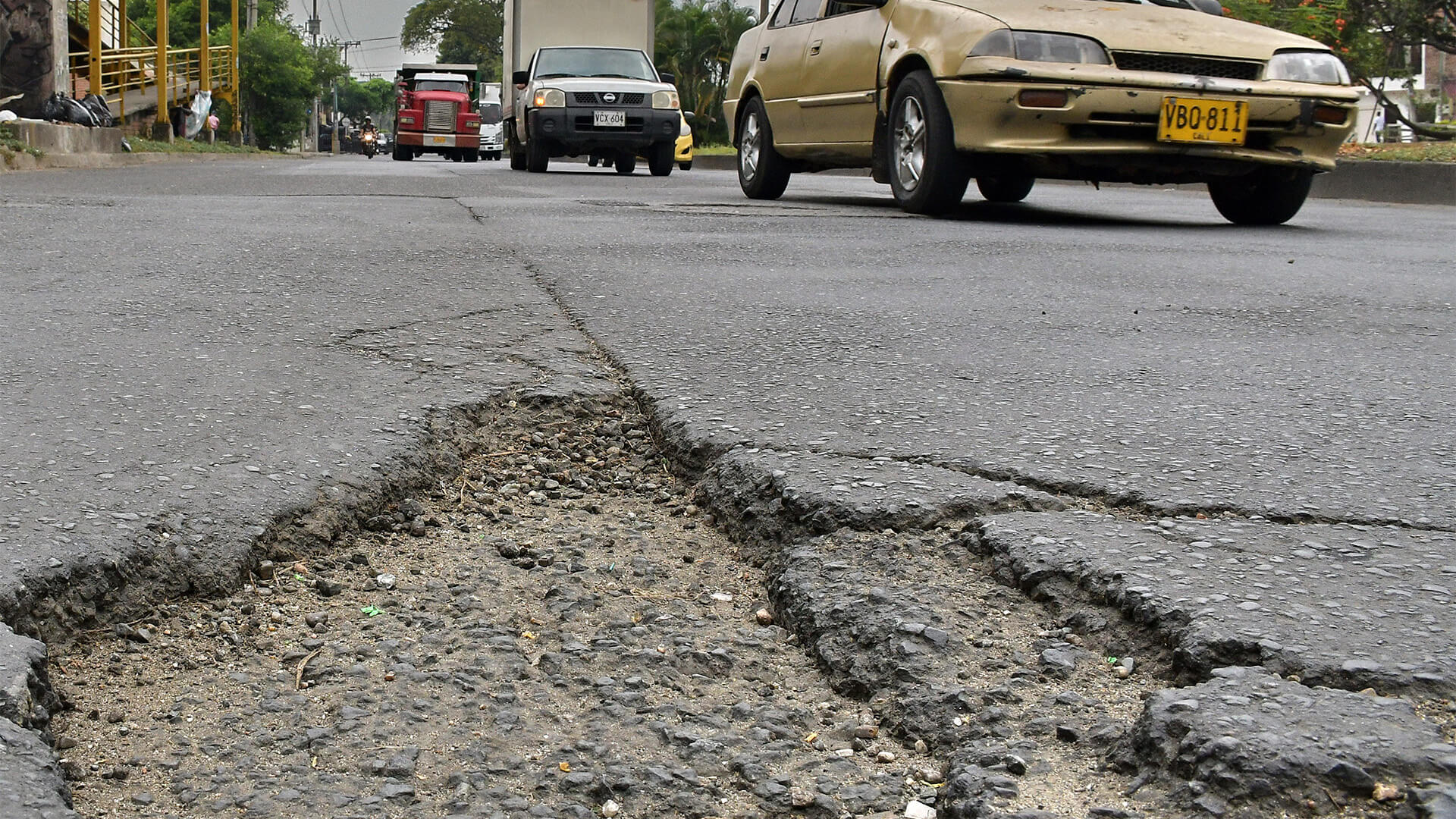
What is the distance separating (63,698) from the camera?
4.52 feet

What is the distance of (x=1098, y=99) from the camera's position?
6.20 m

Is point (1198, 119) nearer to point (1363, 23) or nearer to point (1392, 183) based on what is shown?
point (1392, 183)

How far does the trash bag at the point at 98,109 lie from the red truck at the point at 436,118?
13.9 meters

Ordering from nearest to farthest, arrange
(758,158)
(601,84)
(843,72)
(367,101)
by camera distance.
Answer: (843,72) → (758,158) → (601,84) → (367,101)

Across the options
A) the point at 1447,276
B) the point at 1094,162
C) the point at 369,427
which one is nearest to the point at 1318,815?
the point at 369,427

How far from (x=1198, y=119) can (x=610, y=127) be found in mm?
9050

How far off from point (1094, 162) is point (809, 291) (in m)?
3.04

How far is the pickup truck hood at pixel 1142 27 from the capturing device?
20.8ft

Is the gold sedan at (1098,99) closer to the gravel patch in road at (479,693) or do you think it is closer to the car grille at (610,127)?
the gravel patch in road at (479,693)

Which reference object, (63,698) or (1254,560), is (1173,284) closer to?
(1254,560)

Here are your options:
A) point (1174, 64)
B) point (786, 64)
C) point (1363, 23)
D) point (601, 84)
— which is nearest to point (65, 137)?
point (601, 84)

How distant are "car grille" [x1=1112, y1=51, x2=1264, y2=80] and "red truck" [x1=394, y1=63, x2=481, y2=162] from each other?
28689 millimetres

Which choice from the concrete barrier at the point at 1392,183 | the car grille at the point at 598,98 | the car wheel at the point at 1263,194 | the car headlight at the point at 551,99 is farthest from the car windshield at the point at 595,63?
the car wheel at the point at 1263,194

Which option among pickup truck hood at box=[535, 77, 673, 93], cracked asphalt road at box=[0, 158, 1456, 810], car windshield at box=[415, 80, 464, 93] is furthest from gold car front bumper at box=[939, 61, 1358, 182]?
car windshield at box=[415, 80, 464, 93]
